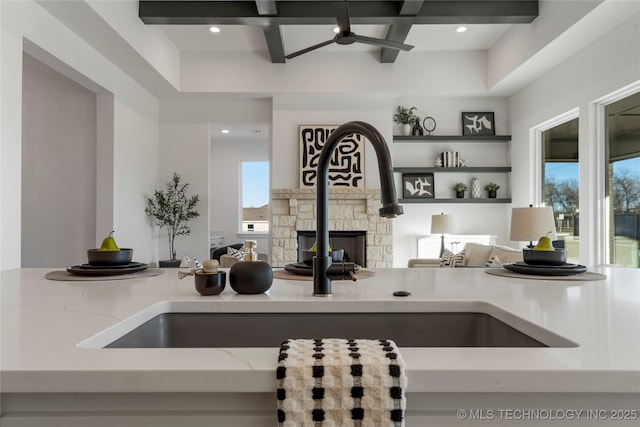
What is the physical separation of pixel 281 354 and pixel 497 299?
0.58 metres

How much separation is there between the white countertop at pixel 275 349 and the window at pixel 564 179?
3922 mm

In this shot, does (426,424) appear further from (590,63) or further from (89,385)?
(590,63)

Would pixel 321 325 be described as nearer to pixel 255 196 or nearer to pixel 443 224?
pixel 443 224

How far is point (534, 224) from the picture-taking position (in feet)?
→ 11.7

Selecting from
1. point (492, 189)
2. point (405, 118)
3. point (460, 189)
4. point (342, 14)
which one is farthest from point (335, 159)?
point (342, 14)

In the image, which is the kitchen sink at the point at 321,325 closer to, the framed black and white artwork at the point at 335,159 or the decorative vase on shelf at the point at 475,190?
the framed black and white artwork at the point at 335,159

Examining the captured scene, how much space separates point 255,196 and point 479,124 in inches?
178

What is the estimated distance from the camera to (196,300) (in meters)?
0.86

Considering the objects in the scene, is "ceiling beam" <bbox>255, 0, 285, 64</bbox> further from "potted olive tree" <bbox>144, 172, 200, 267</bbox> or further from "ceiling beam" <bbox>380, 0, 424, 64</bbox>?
"potted olive tree" <bbox>144, 172, 200, 267</bbox>

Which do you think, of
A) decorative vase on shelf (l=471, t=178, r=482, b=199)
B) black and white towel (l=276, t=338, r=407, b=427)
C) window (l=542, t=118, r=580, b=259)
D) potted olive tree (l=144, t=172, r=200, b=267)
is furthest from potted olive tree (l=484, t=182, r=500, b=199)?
black and white towel (l=276, t=338, r=407, b=427)

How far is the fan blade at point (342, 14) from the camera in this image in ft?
9.32

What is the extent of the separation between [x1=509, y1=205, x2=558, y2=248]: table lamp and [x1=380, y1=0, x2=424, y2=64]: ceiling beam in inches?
82.4

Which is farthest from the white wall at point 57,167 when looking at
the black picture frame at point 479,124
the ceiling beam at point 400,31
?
the black picture frame at point 479,124

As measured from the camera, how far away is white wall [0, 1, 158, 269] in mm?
2855
